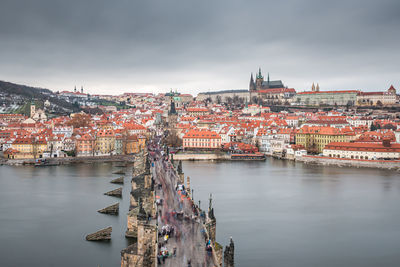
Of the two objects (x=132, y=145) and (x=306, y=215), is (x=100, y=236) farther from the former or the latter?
(x=132, y=145)

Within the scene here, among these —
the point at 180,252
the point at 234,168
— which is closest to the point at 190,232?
the point at 180,252

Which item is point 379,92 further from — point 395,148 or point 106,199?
point 106,199

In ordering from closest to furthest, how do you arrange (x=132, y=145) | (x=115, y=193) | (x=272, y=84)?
(x=115, y=193) < (x=132, y=145) < (x=272, y=84)

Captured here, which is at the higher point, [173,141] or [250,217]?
[173,141]

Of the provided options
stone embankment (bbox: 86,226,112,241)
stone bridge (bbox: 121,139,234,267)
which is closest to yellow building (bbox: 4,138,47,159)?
stone embankment (bbox: 86,226,112,241)

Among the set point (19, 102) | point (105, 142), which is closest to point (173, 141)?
point (105, 142)

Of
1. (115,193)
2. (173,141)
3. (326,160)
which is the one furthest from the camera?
(173,141)

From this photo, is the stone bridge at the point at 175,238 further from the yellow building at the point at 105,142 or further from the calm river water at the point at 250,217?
the yellow building at the point at 105,142
